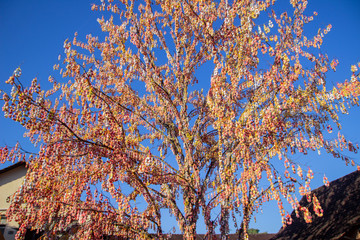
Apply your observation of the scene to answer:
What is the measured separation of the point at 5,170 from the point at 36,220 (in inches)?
346

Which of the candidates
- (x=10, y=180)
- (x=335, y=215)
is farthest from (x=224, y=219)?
(x=10, y=180)

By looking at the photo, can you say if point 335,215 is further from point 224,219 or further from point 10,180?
point 10,180

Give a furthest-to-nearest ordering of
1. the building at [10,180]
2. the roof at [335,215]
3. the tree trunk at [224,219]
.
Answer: the building at [10,180] < the roof at [335,215] < the tree trunk at [224,219]

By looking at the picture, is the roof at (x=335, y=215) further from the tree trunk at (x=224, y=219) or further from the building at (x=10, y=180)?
the building at (x=10, y=180)

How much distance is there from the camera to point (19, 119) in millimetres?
6676

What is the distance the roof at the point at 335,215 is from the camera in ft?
28.7

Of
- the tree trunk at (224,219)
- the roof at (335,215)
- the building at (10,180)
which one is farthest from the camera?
the building at (10,180)

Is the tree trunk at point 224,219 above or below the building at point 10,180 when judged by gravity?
below

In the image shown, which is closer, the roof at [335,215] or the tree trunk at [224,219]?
the tree trunk at [224,219]

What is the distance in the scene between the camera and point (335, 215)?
993 centimetres

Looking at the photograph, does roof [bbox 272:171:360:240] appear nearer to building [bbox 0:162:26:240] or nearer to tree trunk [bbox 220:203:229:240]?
tree trunk [bbox 220:203:229:240]

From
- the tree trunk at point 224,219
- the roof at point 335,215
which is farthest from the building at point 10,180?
the roof at point 335,215

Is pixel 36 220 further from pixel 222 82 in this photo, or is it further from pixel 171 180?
pixel 222 82

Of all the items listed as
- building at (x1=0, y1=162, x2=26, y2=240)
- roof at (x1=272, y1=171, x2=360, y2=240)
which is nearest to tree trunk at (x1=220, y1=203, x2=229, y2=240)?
roof at (x1=272, y1=171, x2=360, y2=240)
